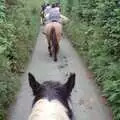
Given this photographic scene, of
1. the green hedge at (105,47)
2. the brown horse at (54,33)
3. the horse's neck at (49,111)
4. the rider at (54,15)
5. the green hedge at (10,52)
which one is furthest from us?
the rider at (54,15)

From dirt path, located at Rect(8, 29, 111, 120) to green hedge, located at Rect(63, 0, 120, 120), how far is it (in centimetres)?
29

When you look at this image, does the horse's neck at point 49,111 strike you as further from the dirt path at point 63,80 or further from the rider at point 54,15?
the rider at point 54,15

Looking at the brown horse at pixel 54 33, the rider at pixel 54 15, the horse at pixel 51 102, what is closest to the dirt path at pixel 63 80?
the brown horse at pixel 54 33

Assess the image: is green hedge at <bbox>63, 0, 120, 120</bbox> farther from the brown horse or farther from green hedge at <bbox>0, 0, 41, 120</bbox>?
green hedge at <bbox>0, 0, 41, 120</bbox>

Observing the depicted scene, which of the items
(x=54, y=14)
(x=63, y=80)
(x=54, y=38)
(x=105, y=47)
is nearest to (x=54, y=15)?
(x=54, y=14)

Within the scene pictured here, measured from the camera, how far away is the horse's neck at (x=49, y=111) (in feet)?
9.77

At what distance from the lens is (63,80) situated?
10.2 metres

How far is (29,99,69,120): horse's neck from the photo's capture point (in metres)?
2.98

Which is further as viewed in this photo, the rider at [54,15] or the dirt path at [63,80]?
the rider at [54,15]

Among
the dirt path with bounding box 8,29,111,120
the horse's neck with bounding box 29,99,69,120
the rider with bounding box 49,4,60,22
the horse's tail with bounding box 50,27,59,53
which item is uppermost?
the horse's neck with bounding box 29,99,69,120

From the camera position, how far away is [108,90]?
8.24 metres

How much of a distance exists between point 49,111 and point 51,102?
0.15 meters

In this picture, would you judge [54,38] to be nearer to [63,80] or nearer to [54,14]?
[54,14]

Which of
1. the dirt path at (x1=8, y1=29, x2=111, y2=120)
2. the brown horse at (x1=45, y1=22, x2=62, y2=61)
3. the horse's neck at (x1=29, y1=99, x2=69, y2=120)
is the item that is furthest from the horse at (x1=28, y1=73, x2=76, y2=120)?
the brown horse at (x1=45, y1=22, x2=62, y2=61)
